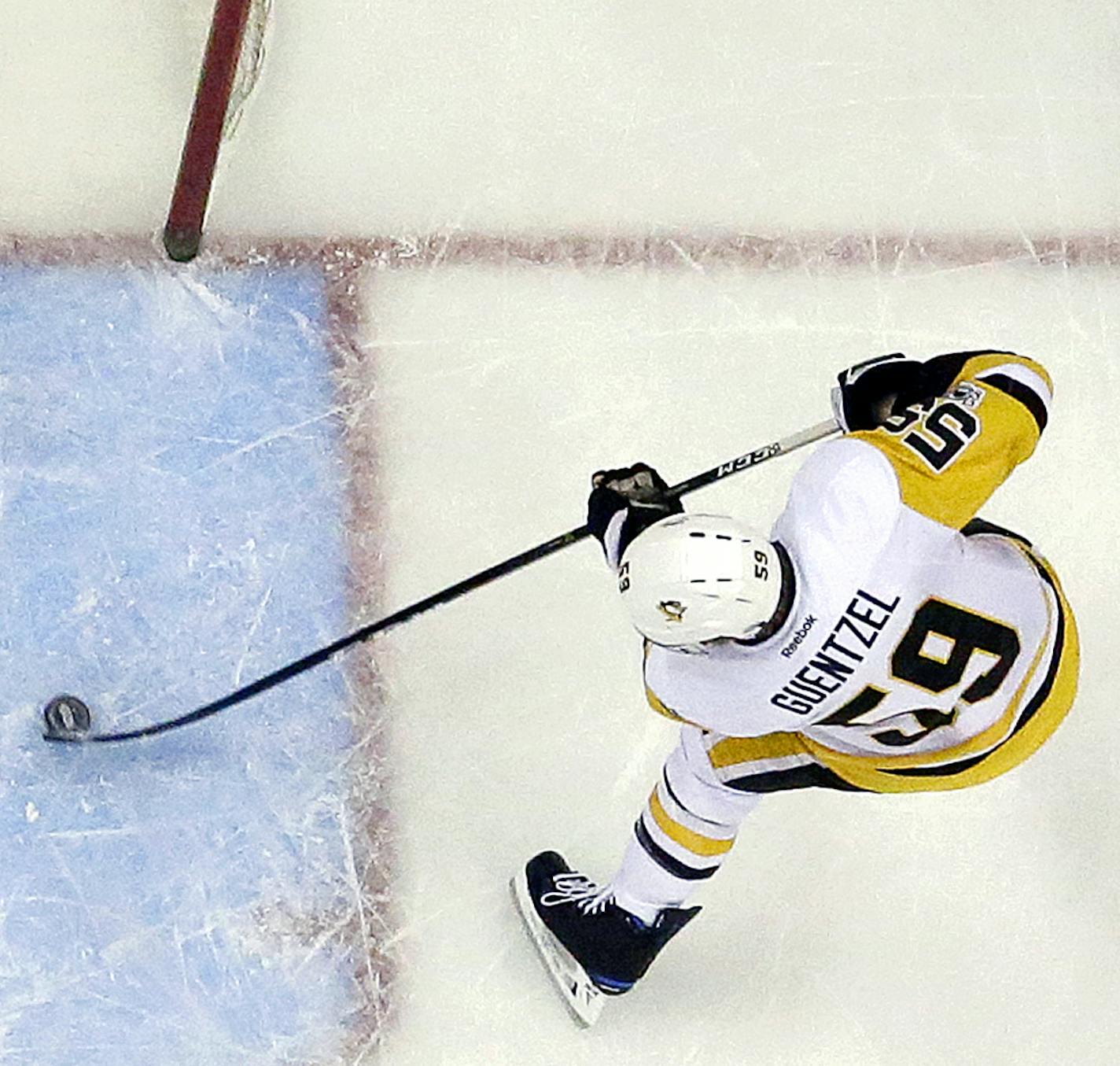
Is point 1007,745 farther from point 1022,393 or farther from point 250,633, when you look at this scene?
point 250,633

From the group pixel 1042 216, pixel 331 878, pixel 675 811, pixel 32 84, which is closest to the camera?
pixel 675 811

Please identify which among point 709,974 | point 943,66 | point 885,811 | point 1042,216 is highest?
point 943,66

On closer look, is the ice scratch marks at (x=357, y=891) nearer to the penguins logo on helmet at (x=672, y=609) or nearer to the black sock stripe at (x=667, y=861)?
the black sock stripe at (x=667, y=861)

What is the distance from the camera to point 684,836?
215 centimetres

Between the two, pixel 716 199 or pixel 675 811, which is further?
pixel 716 199

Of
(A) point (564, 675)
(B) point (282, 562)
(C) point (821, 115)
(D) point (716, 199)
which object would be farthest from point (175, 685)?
(C) point (821, 115)

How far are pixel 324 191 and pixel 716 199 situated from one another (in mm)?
631

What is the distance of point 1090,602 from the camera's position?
2.65m

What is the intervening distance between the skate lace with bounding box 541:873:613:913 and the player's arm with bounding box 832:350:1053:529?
749 mm

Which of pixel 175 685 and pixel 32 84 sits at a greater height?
pixel 32 84

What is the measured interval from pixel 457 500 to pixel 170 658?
481mm

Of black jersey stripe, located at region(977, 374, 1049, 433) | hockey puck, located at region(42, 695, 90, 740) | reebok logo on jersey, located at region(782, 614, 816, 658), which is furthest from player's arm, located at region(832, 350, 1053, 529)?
hockey puck, located at region(42, 695, 90, 740)

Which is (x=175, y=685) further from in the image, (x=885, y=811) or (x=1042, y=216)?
(x=1042, y=216)

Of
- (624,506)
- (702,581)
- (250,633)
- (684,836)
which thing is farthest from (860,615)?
(250,633)
